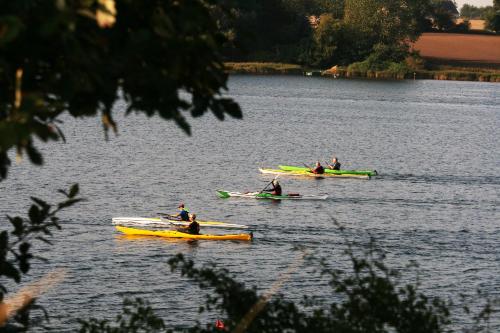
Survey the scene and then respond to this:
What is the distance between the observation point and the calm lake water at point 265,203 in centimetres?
3281

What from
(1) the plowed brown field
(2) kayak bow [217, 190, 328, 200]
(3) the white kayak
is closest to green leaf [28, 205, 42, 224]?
(3) the white kayak

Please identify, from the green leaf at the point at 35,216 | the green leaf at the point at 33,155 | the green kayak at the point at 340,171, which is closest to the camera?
the green leaf at the point at 33,155

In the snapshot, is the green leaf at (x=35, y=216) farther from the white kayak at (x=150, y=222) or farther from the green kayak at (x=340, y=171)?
the green kayak at (x=340, y=171)

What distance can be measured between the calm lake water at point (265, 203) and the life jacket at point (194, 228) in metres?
0.75

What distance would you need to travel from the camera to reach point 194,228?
39625mm

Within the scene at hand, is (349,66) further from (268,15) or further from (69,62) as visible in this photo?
(69,62)

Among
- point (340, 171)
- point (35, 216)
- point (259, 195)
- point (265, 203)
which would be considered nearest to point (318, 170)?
point (340, 171)

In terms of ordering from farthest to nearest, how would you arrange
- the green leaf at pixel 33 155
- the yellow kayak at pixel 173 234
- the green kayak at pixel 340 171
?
the green kayak at pixel 340 171 < the yellow kayak at pixel 173 234 < the green leaf at pixel 33 155

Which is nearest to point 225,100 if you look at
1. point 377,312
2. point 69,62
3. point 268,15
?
point 69,62

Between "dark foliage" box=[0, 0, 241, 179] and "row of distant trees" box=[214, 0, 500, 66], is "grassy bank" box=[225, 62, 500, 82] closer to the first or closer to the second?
"row of distant trees" box=[214, 0, 500, 66]

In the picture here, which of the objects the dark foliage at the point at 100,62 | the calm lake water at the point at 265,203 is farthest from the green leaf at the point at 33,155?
the calm lake water at the point at 265,203

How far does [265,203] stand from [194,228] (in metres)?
10.6

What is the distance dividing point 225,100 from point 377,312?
3.28m

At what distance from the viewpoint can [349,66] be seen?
164 m
